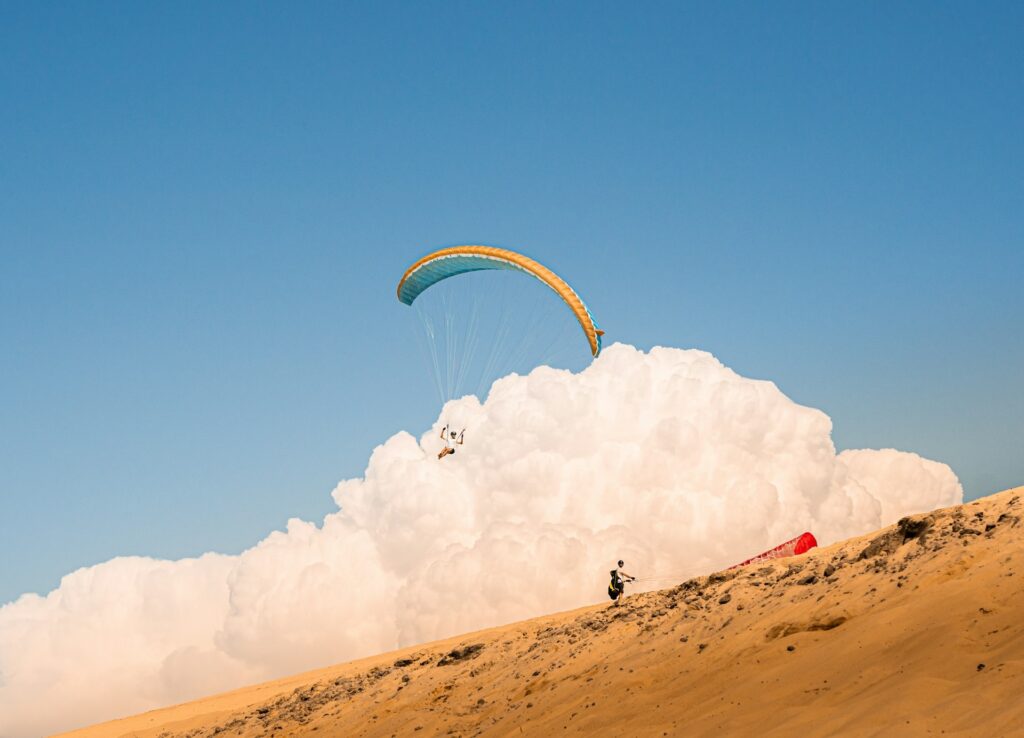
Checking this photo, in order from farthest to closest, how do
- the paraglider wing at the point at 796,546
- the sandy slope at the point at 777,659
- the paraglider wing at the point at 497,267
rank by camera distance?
→ the paraglider wing at the point at 497,267 < the paraglider wing at the point at 796,546 < the sandy slope at the point at 777,659

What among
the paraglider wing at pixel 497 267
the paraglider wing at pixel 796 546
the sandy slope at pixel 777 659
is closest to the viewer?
the sandy slope at pixel 777 659

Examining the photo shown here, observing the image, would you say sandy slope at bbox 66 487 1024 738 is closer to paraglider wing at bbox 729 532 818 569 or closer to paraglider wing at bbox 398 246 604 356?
paraglider wing at bbox 729 532 818 569

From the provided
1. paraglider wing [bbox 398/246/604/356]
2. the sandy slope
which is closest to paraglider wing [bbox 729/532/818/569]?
the sandy slope

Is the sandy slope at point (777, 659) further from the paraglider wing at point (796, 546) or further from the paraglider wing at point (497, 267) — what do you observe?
the paraglider wing at point (497, 267)

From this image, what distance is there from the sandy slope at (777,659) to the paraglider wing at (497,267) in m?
14.9

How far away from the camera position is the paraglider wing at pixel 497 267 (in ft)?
122

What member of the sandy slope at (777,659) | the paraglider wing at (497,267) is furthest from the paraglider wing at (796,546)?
the paraglider wing at (497,267)

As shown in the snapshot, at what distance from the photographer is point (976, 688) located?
11.0m

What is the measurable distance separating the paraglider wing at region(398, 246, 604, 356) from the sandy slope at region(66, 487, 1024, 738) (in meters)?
14.9

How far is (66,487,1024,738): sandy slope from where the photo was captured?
38.2 ft

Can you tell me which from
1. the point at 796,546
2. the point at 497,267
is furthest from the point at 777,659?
the point at 497,267

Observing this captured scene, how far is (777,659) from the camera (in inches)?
581

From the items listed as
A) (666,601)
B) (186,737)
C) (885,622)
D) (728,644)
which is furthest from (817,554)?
(186,737)

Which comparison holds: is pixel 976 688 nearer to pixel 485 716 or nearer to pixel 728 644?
pixel 728 644
